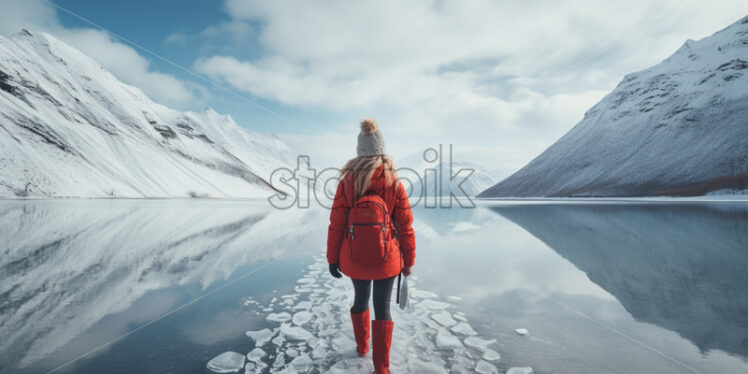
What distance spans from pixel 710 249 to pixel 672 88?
140331 mm

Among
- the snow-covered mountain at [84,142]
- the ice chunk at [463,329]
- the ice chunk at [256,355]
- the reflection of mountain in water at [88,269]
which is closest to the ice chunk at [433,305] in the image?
the ice chunk at [463,329]

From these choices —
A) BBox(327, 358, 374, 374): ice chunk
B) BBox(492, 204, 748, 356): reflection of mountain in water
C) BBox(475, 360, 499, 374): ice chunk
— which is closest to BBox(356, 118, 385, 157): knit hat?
BBox(327, 358, 374, 374): ice chunk

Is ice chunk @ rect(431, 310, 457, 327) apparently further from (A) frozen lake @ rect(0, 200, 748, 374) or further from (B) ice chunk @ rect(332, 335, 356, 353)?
(B) ice chunk @ rect(332, 335, 356, 353)

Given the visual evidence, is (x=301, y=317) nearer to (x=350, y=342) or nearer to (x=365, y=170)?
(x=350, y=342)

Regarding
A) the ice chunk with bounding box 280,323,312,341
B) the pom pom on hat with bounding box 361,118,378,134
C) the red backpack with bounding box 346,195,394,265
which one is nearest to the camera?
the red backpack with bounding box 346,195,394,265

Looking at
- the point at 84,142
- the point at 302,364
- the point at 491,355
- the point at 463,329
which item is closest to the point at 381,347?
the point at 302,364

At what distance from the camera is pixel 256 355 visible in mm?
3750

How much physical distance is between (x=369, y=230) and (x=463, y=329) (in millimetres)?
2338

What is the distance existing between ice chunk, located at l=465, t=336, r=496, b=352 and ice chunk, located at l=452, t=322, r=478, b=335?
15 cm

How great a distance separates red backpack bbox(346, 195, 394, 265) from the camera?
3.28m

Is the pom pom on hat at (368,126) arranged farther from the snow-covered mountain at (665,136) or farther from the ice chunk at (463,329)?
the snow-covered mountain at (665,136)

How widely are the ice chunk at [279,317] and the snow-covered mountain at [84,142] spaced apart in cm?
6962

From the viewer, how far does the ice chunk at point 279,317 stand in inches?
190

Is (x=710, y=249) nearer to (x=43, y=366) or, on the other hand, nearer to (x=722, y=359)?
(x=722, y=359)
